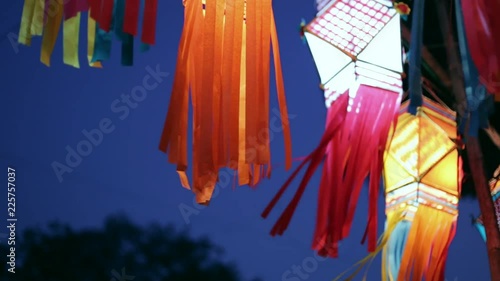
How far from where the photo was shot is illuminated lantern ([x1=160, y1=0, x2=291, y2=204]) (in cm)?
206

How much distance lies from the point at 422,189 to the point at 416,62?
850 mm

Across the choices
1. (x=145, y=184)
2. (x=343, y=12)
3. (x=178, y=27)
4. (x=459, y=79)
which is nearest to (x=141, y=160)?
(x=145, y=184)

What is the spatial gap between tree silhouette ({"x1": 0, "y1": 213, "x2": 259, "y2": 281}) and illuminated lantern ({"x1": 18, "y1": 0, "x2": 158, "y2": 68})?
10.5 ft

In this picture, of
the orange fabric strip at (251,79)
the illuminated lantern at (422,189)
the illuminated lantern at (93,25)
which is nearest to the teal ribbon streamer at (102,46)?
the illuminated lantern at (93,25)

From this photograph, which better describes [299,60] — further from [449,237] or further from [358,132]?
[358,132]

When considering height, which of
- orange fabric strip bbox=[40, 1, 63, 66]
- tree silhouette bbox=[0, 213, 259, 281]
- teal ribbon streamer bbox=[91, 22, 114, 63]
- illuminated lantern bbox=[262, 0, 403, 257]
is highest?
orange fabric strip bbox=[40, 1, 63, 66]

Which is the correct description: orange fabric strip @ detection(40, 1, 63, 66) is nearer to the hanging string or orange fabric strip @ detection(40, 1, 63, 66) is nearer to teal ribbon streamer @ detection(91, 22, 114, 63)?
teal ribbon streamer @ detection(91, 22, 114, 63)

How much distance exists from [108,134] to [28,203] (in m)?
1.11

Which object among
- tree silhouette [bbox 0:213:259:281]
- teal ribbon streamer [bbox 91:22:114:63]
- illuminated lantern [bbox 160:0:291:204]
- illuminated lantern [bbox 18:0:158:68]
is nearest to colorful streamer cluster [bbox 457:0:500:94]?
illuminated lantern [bbox 160:0:291:204]

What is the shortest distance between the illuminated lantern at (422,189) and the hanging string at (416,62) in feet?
2.29

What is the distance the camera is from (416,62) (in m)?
2.13

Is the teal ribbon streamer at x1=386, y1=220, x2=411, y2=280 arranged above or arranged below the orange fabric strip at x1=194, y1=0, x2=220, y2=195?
below

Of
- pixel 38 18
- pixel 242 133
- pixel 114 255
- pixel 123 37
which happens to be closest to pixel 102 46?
pixel 123 37

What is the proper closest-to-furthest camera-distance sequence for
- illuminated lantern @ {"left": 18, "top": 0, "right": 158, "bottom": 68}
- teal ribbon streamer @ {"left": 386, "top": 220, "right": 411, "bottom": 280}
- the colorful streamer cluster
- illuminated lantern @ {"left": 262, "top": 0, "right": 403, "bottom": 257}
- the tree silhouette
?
the colorful streamer cluster
illuminated lantern @ {"left": 18, "top": 0, "right": 158, "bottom": 68}
illuminated lantern @ {"left": 262, "top": 0, "right": 403, "bottom": 257}
teal ribbon streamer @ {"left": 386, "top": 220, "right": 411, "bottom": 280}
the tree silhouette
